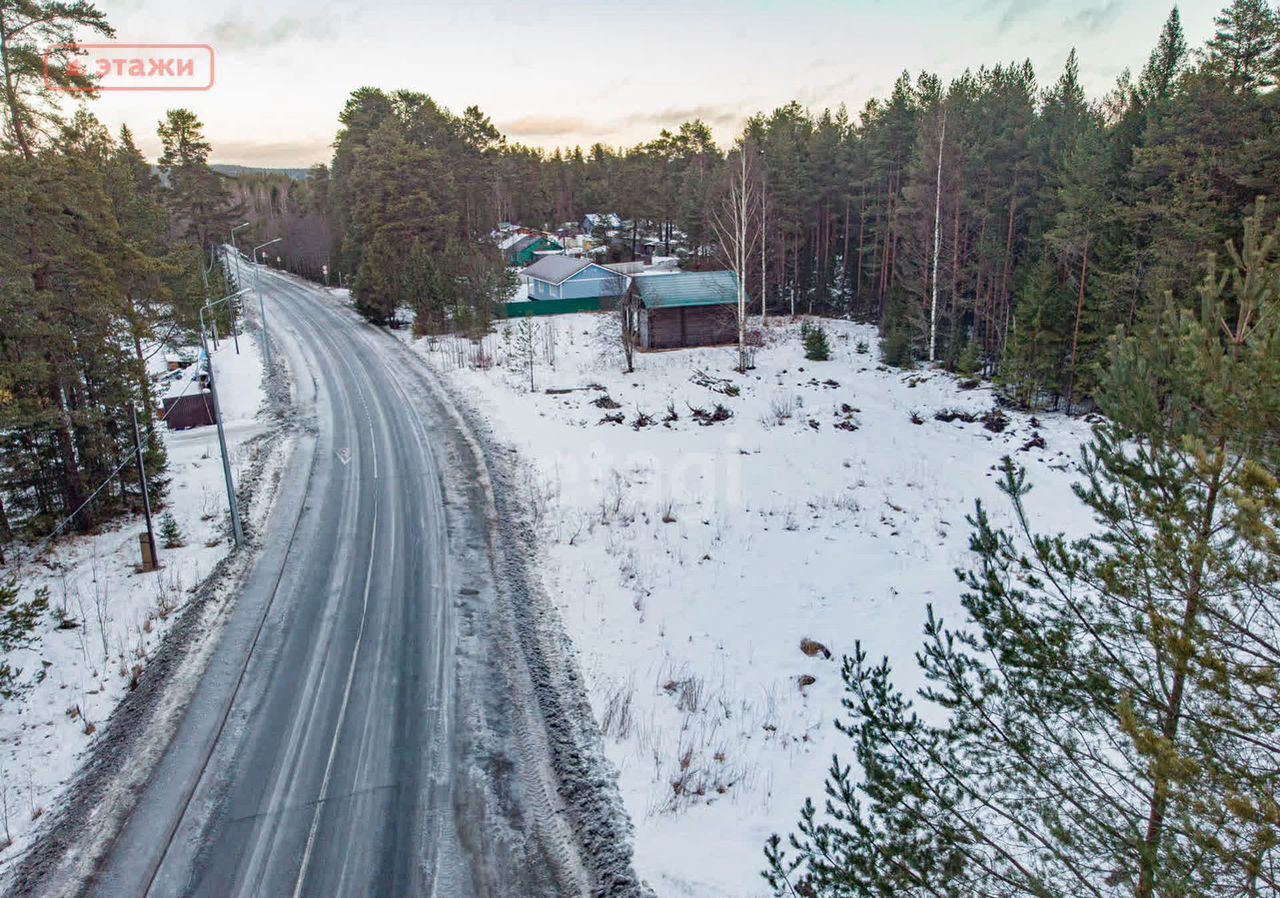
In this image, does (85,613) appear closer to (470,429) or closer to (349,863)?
(349,863)

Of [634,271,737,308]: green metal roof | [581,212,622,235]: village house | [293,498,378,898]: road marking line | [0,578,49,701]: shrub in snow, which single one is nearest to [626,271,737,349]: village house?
[634,271,737,308]: green metal roof

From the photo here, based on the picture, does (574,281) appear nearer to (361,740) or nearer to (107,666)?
(107,666)

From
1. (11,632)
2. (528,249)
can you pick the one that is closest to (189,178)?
(528,249)

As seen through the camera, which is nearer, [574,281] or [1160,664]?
[1160,664]

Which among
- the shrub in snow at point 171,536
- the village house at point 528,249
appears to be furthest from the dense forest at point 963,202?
the shrub in snow at point 171,536

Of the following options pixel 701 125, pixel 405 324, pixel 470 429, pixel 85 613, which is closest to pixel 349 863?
pixel 85 613

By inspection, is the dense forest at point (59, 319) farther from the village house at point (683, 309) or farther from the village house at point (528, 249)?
the village house at point (528, 249)

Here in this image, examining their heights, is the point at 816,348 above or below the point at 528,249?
below
